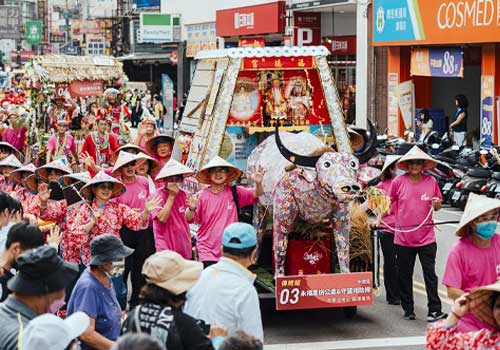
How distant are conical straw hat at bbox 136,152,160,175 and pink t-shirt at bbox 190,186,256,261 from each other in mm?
1331

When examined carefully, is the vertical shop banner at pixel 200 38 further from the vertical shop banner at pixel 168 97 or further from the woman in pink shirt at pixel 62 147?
the woman in pink shirt at pixel 62 147

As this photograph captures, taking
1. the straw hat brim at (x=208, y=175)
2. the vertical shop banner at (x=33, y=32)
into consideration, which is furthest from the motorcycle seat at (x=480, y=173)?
the vertical shop banner at (x=33, y=32)

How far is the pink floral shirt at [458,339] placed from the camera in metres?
6.36

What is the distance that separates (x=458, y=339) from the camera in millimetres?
6656

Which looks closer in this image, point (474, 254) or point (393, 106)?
point (474, 254)

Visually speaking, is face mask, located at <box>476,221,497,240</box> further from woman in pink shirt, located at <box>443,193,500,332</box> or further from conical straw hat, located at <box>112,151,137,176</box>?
conical straw hat, located at <box>112,151,137,176</box>

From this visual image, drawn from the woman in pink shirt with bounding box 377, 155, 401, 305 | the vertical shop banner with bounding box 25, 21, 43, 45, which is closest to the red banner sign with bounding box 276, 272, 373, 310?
the woman in pink shirt with bounding box 377, 155, 401, 305

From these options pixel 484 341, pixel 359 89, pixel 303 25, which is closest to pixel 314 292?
pixel 484 341

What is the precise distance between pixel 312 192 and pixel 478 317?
438cm

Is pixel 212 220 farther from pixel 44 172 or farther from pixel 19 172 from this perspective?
pixel 19 172

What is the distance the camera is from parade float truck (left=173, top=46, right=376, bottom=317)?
10.8 metres

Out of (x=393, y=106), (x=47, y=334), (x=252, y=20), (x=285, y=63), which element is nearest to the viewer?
(x=47, y=334)

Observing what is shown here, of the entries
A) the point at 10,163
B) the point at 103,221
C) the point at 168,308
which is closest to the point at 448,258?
the point at 168,308

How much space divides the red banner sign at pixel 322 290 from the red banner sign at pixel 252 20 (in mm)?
29795
